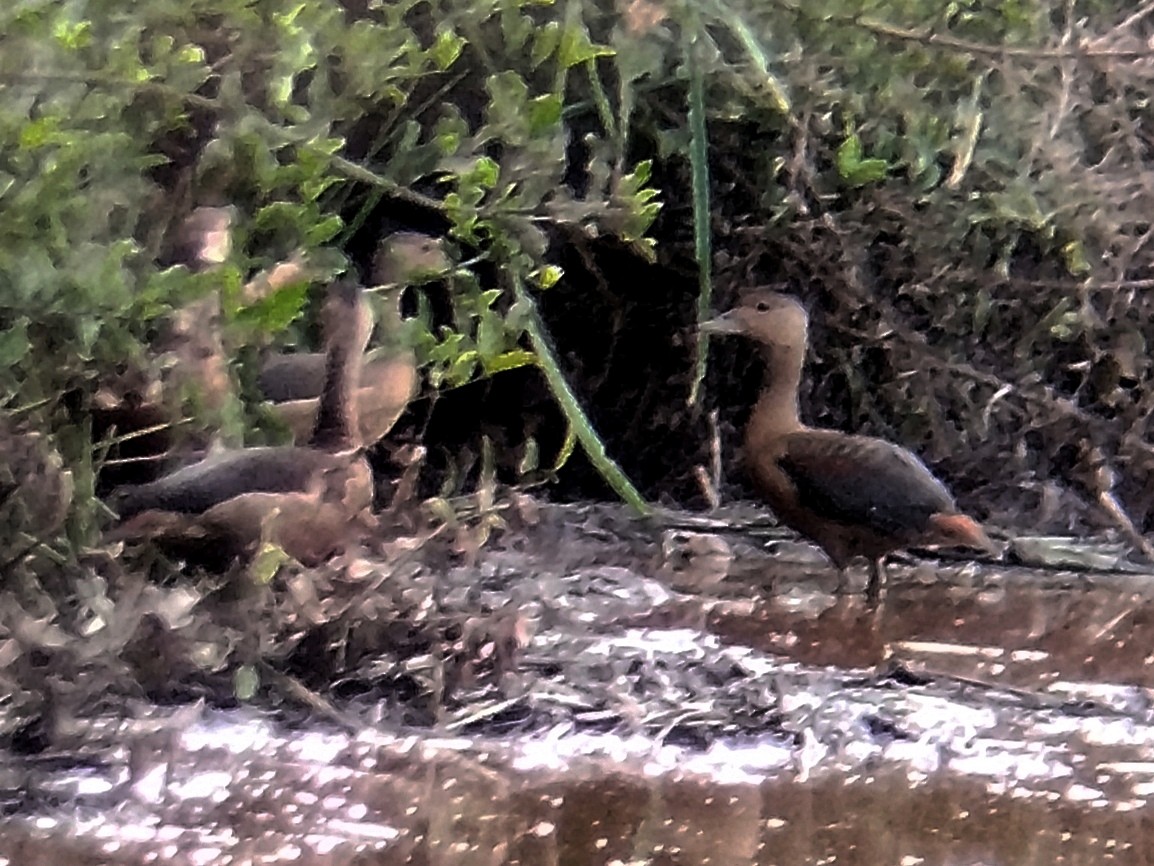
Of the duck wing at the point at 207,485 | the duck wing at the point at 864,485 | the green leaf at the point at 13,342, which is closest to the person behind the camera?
the green leaf at the point at 13,342

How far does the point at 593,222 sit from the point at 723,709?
0.29m

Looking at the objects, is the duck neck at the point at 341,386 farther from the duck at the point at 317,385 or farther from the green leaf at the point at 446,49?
the green leaf at the point at 446,49

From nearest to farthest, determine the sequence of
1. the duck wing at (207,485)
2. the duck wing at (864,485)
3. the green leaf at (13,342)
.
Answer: the green leaf at (13,342) → the duck wing at (207,485) → the duck wing at (864,485)

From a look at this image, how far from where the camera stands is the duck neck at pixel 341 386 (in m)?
0.74

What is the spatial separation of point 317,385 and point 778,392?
34cm

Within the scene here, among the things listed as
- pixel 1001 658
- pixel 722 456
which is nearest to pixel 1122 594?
pixel 1001 658

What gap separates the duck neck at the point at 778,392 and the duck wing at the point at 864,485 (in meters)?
0.03

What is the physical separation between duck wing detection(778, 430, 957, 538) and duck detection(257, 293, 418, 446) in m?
0.28

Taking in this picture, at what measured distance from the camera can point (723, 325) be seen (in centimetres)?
94

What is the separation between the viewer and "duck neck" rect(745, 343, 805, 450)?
36.7 inches

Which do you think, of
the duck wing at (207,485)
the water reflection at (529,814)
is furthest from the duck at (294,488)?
the water reflection at (529,814)

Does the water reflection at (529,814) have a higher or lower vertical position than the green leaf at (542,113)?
lower

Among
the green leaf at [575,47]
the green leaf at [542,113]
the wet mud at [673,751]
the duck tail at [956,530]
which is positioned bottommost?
the wet mud at [673,751]

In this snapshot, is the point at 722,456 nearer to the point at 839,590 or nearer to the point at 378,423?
the point at 839,590
